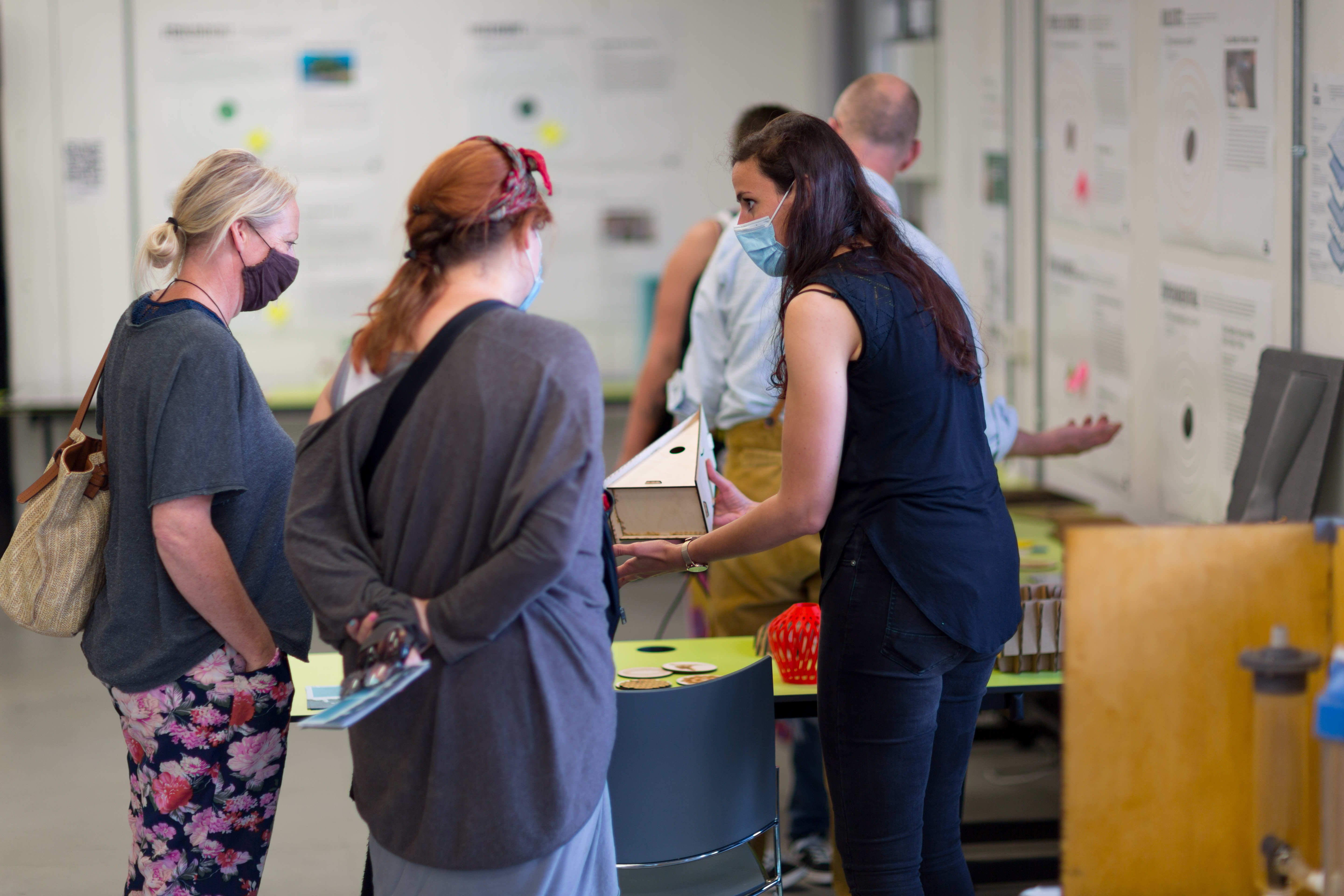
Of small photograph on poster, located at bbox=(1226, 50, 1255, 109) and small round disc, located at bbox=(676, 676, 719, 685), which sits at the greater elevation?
small photograph on poster, located at bbox=(1226, 50, 1255, 109)

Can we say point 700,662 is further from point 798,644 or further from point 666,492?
point 666,492

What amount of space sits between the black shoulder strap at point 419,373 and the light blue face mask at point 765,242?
0.51m

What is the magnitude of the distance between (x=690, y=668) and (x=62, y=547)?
41.5 inches

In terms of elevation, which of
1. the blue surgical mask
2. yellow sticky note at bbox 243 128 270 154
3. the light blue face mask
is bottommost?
the blue surgical mask

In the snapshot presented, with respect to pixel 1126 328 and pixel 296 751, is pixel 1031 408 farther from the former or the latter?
pixel 296 751

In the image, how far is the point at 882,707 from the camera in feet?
5.66

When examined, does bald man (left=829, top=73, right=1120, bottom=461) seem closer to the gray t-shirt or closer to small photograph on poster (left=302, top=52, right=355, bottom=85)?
the gray t-shirt

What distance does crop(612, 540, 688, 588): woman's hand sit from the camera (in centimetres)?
194

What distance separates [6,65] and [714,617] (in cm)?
431

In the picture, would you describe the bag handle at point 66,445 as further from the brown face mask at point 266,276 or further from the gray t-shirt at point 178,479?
the brown face mask at point 266,276

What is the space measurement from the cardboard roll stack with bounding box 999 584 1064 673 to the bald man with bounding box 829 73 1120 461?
1.24ft

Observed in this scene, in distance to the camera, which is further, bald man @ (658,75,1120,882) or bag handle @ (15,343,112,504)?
bald man @ (658,75,1120,882)

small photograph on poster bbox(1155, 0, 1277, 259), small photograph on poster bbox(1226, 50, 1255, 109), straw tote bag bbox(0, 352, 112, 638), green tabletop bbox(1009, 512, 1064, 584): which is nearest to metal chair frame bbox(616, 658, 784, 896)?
green tabletop bbox(1009, 512, 1064, 584)

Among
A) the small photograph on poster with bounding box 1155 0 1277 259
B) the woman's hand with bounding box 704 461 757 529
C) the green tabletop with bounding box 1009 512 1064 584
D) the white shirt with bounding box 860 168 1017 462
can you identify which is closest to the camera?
the white shirt with bounding box 860 168 1017 462
